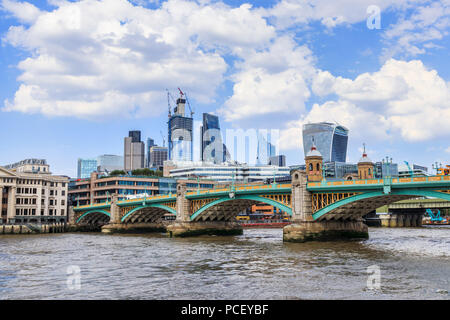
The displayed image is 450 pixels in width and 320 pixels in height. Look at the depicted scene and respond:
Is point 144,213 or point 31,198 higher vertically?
point 31,198

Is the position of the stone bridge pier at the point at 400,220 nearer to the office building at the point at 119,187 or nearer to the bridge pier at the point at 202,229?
the office building at the point at 119,187

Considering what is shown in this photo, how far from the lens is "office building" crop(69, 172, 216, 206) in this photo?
540 ft

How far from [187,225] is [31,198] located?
203 feet

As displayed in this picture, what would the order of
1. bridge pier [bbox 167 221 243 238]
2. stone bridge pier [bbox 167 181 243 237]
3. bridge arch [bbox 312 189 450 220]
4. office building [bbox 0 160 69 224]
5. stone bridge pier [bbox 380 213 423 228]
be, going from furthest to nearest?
stone bridge pier [bbox 380 213 423 228]
office building [bbox 0 160 69 224]
stone bridge pier [bbox 167 181 243 237]
bridge pier [bbox 167 221 243 238]
bridge arch [bbox 312 189 450 220]

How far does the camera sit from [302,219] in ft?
212

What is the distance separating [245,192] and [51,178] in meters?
81.9

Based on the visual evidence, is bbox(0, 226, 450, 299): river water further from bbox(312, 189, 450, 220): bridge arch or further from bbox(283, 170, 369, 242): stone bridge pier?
bbox(283, 170, 369, 242): stone bridge pier

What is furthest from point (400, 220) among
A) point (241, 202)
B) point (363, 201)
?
point (363, 201)

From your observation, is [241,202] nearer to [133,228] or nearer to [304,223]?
[304,223]

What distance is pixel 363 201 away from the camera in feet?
206

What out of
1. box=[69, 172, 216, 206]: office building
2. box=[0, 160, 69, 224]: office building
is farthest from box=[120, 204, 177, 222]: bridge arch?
box=[69, 172, 216, 206]: office building

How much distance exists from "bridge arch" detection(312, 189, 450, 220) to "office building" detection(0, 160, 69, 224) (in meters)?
91.0
